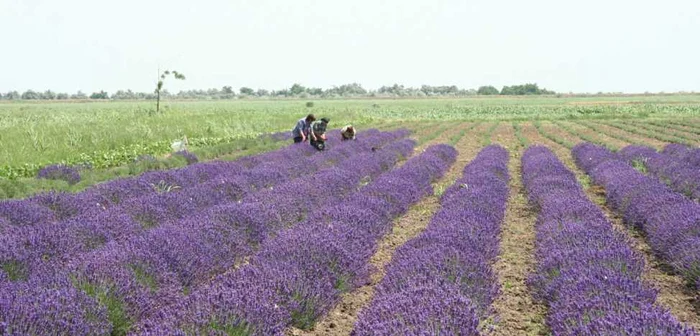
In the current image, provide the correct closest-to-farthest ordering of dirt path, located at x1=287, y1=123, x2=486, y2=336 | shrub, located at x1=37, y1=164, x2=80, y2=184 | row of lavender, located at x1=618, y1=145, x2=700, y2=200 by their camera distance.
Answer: dirt path, located at x1=287, y1=123, x2=486, y2=336
row of lavender, located at x1=618, y1=145, x2=700, y2=200
shrub, located at x1=37, y1=164, x2=80, y2=184

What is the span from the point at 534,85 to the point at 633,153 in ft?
379

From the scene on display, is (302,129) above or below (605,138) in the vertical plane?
above

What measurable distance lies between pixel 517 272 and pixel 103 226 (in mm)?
3964

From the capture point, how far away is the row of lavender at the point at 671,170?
9.31 m

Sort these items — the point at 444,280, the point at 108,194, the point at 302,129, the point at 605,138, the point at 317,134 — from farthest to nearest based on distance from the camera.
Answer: the point at 605,138
the point at 302,129
the point at 317,134
the point at 108,194
the point at 444,280

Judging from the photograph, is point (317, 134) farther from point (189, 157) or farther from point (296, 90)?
point (296, 90)

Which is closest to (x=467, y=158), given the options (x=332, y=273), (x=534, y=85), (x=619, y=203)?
(x=619, y=203)

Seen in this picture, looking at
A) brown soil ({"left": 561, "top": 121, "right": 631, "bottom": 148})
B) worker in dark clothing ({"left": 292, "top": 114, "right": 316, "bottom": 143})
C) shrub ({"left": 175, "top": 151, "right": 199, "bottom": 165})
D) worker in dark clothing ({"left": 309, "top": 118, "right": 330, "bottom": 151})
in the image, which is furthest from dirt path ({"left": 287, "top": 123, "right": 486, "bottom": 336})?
brown soil ({"left": 561, "top": 121, "right": 631, "bottom": 148})

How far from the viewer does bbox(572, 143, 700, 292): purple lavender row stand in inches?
208

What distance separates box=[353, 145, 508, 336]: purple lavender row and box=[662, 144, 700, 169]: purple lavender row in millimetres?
7566

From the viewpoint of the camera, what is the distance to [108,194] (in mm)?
8312

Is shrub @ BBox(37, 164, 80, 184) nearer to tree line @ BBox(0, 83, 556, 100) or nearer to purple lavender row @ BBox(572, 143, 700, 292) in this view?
purple lavender row @ BBox(572, 143, 700, 292)

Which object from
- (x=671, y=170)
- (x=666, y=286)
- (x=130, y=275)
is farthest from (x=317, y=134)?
(x=130, y=275)

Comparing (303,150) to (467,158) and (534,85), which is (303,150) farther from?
(534,85)
